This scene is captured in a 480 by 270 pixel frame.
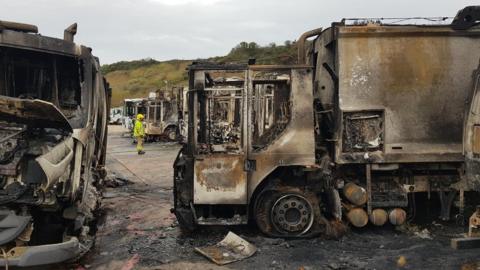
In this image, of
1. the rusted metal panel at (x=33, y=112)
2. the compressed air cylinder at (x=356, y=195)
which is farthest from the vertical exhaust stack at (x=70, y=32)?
the compressed air cylinder at (x=356, y=195)

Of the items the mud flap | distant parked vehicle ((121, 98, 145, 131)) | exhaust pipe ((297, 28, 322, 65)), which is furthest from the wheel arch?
distant parked vehicle ((121, 98, 145, 131))

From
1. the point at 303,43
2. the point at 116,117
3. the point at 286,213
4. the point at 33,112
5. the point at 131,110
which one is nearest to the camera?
the point at 33,112

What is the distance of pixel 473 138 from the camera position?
5.05 m

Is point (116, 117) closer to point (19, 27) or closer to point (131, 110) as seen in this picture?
point (131, 110)

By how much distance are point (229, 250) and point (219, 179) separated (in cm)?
87

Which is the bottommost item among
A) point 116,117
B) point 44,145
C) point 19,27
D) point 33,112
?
point 44,145

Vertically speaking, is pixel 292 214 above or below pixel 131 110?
below

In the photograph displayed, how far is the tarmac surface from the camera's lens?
5.44 metres

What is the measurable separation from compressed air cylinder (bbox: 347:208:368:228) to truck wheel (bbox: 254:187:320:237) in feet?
1.51

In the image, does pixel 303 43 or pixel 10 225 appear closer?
pixel 10 225

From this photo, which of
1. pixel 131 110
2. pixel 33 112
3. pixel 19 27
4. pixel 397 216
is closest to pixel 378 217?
pixel 397 216

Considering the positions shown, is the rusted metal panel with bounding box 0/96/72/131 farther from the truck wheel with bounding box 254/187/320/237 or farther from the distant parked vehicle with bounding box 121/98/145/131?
the distant parked vehicle with bounding box 121/98/145/131

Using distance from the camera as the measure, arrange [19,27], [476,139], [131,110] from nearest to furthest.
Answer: [476,139] < [19,27] < [131,110]

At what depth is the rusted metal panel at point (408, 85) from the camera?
21.2ft
